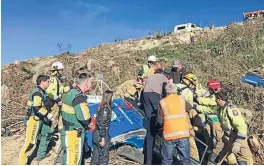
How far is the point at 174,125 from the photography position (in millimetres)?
6043

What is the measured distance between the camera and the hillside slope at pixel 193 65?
446 inches

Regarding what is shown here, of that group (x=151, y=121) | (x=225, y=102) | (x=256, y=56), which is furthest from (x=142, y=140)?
(x=256, y=56)

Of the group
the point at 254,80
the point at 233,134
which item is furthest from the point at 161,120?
the point at 254,80

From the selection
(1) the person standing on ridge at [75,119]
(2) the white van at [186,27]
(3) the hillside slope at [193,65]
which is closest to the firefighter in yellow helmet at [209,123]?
(1) the person standing on ridge at [75,119]

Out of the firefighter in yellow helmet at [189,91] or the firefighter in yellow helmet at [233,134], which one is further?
the firefighter in yellow helmet at [189,91]

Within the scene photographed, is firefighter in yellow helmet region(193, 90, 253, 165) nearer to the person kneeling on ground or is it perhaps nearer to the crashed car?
the person kneeling on ground

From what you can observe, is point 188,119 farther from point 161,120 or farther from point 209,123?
point 161,120

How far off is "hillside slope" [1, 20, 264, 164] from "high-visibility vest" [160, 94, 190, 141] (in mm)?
4430

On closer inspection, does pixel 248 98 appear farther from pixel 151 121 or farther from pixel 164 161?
pixel 164 161

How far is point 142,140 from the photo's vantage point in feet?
24.9

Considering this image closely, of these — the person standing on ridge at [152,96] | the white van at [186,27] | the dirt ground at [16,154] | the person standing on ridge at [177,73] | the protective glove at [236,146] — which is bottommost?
the dirt ground at [16,154]

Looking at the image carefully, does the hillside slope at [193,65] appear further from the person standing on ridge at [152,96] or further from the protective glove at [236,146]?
the protective glove at [236,146]

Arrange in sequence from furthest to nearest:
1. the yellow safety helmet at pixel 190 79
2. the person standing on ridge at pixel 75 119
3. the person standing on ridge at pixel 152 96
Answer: the yellow safety helmet at pixel 190 79, the person standing on ridge at pixel 152 96, the person standing on ridge at pixel 75 119

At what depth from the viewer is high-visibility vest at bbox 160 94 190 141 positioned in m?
6.04
